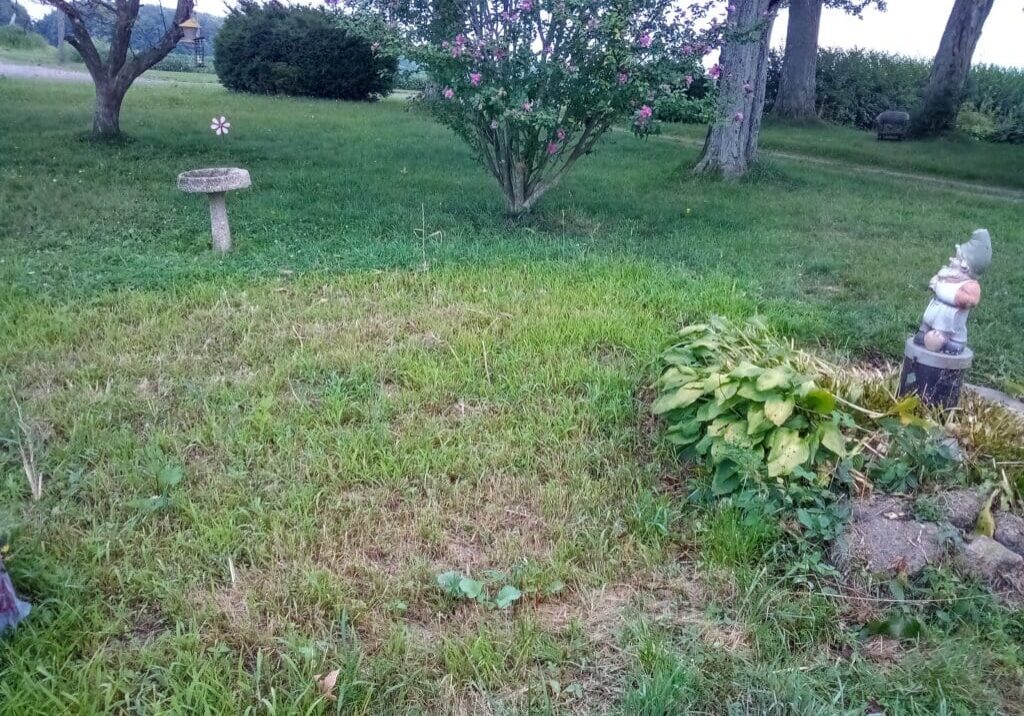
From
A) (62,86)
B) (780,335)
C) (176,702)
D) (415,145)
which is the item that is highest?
(62,86)

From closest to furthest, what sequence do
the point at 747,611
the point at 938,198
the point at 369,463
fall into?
the point at 747,611
the point at 369,463
the point at 938,198

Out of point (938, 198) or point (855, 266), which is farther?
point (938, 198)

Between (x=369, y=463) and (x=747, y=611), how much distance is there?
1.47m

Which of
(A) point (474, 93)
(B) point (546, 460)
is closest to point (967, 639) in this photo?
(B) point (546, 460)

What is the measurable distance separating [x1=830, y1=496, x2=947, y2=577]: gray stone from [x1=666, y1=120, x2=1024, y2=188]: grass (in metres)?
10.8

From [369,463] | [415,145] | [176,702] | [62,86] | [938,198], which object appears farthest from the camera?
[62,86]

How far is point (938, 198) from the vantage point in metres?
9.19

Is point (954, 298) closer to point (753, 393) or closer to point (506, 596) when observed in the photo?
point (753, 393)

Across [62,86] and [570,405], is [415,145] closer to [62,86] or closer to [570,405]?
[570,405]

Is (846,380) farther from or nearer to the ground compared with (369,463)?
farther from the ground

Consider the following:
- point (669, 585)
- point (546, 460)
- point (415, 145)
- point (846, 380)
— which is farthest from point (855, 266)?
point (415, 145)

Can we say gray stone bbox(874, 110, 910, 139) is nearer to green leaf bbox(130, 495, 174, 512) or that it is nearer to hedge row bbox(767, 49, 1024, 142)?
hedge row bbox(767, 49, 1024, 142)

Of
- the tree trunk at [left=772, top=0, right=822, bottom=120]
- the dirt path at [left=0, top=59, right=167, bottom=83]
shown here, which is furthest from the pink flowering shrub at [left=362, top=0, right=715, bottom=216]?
the dirt path at [left=0, top=59, right=167, bottom=83]

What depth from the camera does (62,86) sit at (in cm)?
1644
